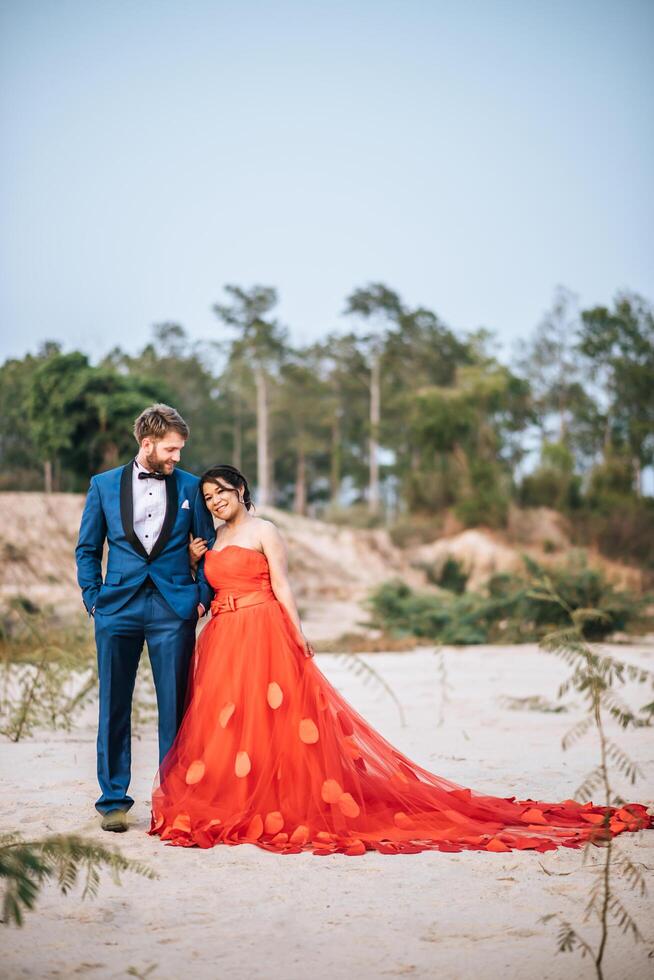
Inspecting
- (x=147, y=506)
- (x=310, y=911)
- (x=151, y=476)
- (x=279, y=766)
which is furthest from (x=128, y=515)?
(x=310, y=911)

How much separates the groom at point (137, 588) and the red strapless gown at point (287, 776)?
0.18 metres

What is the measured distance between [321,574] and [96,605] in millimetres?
21623

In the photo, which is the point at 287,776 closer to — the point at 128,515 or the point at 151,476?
the point at 128,515

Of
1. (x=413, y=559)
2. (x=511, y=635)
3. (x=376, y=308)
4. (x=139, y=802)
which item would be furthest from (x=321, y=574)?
(x=376, y=308)

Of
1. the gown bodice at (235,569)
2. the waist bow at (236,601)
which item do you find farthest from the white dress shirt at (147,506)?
the waist bow at (236,601)

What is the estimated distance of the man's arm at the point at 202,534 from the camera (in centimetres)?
527

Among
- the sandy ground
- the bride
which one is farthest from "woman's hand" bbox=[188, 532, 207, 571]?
the sandy ground

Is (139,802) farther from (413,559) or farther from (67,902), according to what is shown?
(413,559)

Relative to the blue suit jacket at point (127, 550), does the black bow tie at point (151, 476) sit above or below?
above

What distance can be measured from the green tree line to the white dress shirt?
998 inches

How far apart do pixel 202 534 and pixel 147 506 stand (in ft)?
1.19

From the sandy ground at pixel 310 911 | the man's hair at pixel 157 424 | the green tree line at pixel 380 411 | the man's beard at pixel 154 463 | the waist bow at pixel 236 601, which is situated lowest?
the sandy ground at pixel 310 911

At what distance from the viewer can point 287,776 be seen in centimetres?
484

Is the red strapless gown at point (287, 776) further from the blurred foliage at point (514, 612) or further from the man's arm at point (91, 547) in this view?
the blurred foliage at point (514, 612)
